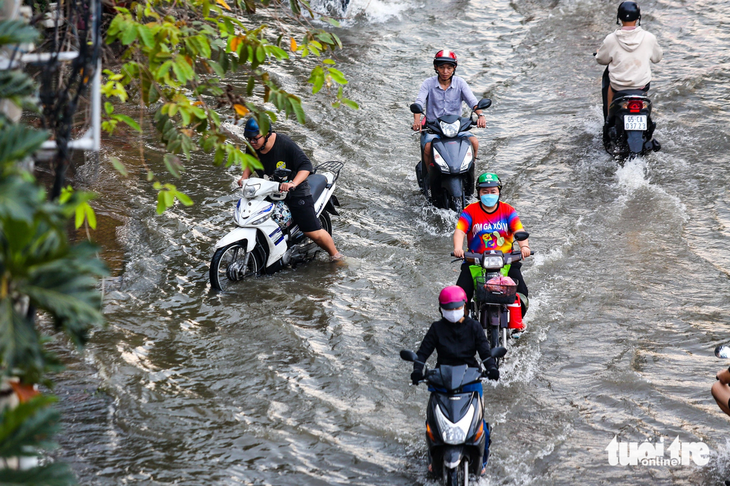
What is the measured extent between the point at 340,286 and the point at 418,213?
2.24 metres

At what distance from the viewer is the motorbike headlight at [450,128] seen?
32.1 ft

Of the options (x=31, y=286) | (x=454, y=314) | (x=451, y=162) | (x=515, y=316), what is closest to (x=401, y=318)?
(x=515, y=316)

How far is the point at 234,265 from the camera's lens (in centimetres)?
839

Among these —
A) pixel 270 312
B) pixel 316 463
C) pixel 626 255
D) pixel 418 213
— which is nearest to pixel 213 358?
pixel 270 312

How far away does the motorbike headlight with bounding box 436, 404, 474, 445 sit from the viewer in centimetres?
504

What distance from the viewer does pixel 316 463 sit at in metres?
5.75

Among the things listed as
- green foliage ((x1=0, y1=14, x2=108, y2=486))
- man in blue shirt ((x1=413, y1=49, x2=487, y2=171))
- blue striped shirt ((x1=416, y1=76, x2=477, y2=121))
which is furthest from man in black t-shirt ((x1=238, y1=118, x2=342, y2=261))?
green foliage ((x1=0, y1=14, x2=108, y2=486))

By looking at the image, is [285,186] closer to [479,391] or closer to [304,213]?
[304,213]

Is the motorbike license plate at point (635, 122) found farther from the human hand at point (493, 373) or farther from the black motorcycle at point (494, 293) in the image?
the human hand at point (493, 373)

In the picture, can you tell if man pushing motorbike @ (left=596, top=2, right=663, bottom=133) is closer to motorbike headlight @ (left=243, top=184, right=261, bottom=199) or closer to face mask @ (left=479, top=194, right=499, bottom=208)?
face mask @ (left=479, top=194, right=499, bottom=208)

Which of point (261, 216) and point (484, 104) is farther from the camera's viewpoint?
point (484, 104)

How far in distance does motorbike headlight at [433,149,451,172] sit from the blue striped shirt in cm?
72

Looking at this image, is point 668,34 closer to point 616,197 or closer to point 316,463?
point 616,197

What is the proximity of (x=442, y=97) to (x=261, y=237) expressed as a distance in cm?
337
